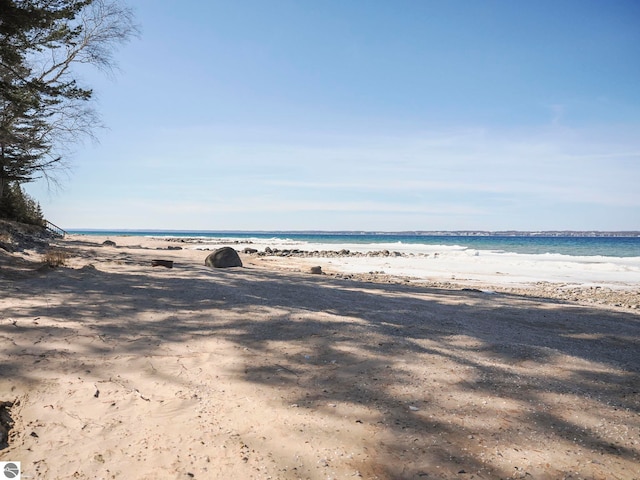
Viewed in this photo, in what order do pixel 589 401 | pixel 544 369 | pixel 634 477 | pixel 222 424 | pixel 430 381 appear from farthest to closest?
pixel 544 369
pixel 430 381
pixel 589 401
pixel 222 424
pixel 634 477

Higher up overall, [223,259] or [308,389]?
[223,259]

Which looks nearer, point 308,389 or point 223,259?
point 308,389

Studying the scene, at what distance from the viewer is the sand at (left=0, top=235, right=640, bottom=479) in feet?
8.37

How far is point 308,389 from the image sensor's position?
3.43 meters

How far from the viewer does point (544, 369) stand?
393 cm

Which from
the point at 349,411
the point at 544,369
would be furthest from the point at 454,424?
the point at 544,369

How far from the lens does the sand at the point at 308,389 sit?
255cm

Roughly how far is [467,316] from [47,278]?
6850 millimetres

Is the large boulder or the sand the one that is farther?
the large boulder

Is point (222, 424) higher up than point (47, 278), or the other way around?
point (47, 278)

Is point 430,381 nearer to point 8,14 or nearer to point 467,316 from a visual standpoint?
point 467,316

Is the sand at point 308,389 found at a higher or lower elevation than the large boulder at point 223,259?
lower

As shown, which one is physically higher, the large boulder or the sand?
the large boulder

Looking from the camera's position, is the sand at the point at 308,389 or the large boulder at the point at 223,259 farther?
the large boulder at the point at 223,259
